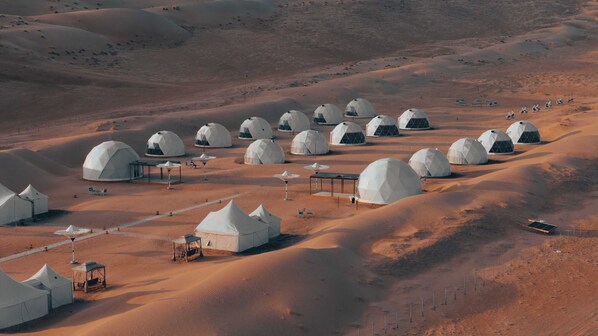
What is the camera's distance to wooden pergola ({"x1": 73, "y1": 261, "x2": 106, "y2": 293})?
122ft

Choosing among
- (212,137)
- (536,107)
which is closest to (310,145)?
(212,137)

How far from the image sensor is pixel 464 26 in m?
197

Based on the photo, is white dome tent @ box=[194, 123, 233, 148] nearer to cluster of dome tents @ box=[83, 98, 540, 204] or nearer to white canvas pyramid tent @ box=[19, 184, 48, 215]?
cluster of dome tents @ box=[83, 98, 540, 204]

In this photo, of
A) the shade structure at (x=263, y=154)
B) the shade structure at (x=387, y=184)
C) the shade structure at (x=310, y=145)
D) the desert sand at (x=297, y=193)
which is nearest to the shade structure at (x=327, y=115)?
the desert sand at (x=297, y=193)

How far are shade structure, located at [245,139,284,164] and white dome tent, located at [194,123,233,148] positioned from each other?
11003 millimetres

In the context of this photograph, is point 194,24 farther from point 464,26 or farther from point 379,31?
point 464,26

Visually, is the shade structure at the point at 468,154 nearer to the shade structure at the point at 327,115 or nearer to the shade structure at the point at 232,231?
the shade structure at the point at 327,115

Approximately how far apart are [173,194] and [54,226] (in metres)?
11.6

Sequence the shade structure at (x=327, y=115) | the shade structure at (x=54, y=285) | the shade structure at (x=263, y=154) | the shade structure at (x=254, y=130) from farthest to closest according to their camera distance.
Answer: the shade structure at (x=327, y=115)
the shade structure at (x=254, y=130)
the shade structure at (x=263, y=154)
the shade structure at (x=54, y=285)

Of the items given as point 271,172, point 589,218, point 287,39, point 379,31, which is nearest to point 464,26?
point 379,31

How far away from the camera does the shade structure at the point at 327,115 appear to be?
326 ft

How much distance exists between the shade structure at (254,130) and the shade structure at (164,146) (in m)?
11.0

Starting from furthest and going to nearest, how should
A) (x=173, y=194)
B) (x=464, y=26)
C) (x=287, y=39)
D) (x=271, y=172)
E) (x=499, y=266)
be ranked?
(x=464, y=26)
(x=287, y=39)
(x=271, y=172)
(x=173, y=194)
(x=499, y=266)

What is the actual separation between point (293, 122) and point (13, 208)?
46930 mm
